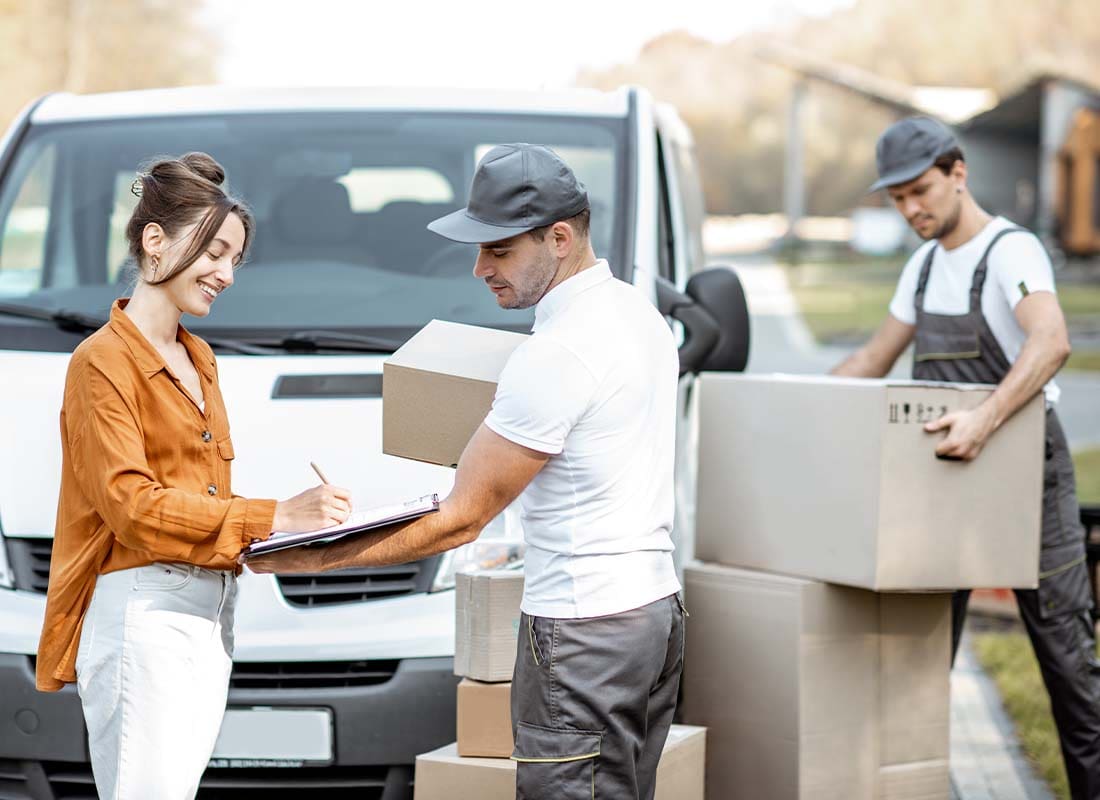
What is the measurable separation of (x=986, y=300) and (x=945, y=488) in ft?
2.07

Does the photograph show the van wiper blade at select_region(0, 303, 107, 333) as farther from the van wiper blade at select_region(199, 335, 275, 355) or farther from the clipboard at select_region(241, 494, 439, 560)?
the clipboard at select_region(241, 494, 439, 560)

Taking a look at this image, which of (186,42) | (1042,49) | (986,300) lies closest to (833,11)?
(1042,49)

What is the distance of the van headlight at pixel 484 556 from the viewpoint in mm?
3664

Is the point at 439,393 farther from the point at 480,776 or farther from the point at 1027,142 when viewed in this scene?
the point at 1027,142

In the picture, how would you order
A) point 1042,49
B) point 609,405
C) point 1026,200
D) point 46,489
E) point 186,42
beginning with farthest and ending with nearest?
1. point 1042,49
2. point 186,42
3. point 1026,200
4. point 46,489
5. point 609,405

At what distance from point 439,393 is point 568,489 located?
523 mm

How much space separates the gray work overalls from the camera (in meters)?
4.09

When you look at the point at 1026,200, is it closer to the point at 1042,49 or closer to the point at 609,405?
the point at 609,405

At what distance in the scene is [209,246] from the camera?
2.72 m

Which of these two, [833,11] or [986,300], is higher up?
[833,11]

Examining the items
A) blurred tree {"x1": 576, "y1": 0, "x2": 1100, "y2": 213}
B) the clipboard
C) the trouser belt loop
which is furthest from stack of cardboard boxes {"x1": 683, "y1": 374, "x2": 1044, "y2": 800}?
blurred tree {"x1": 576, "y1": 0, "x2": 1100, "y2": 213}

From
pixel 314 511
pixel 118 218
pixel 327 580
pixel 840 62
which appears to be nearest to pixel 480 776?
pixel 327 580

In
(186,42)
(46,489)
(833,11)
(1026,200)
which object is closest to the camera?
(46,489)

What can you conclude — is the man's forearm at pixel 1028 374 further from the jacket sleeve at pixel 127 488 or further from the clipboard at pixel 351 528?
the jacket sleeve at pixel 127 488
